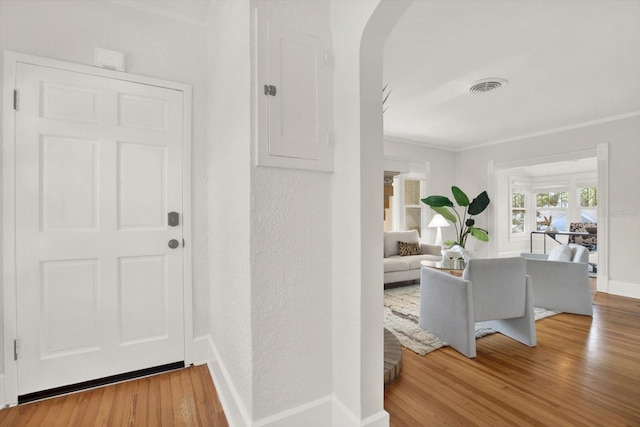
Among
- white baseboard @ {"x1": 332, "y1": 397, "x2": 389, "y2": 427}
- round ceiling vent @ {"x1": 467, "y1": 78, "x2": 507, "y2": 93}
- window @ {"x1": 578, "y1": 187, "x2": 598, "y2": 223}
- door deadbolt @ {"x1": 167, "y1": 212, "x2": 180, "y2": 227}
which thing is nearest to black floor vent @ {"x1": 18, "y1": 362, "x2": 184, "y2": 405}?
door deadbolt @ {"x1": 167, "y1": 212, "x2": 180, "y2": 227}

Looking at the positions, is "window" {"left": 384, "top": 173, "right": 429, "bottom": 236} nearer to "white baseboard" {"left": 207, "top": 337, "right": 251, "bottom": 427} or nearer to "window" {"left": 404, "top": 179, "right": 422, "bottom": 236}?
"window" {"left": 404, "top": 179, "right": 422, "bottom": 236}

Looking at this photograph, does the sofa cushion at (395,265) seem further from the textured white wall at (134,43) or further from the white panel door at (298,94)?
the white panel door at (298,94)

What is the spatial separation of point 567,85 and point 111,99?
14.6 feet

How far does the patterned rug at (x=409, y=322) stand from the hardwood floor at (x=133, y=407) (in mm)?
1685

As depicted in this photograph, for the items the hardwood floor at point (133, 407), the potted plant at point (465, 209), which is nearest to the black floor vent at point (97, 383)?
the hardwood floor at point (133, 407)

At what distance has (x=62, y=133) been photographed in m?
1.85

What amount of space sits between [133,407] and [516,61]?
4.12 m

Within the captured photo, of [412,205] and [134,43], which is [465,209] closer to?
[412,205]

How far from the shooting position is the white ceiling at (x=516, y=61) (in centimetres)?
216

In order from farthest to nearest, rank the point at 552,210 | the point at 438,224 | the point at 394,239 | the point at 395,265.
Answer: the point at 552,210, the point at 438,224, the point at 394,239, the point at 395,265

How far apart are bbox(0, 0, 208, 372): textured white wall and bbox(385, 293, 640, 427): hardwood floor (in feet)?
5.33

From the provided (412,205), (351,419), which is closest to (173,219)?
(351,419)

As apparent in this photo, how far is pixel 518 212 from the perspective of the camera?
7660 mm

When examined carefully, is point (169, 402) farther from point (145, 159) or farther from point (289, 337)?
point (145, 159)
